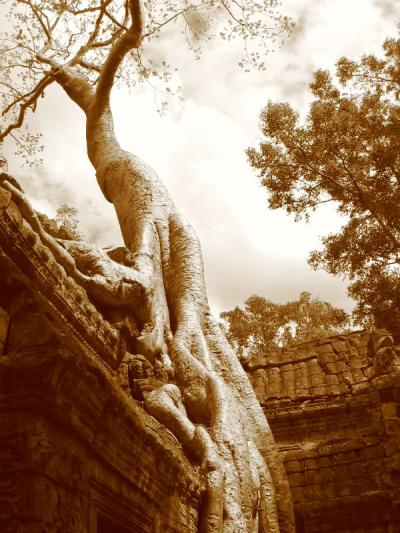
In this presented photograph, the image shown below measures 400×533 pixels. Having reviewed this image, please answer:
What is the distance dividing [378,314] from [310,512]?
5.25 meters

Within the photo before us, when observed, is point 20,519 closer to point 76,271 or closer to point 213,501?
point 213,501

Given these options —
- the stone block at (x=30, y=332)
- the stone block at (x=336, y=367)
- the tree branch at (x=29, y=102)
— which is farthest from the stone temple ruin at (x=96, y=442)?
the tree branch at (x=29, y=102)

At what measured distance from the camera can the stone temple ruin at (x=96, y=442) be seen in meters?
1.78

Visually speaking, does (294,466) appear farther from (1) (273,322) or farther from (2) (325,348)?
(1) (273,322)

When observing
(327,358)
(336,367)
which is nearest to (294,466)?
(336,367)

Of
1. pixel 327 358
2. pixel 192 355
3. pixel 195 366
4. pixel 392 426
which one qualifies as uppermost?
pixel 327 358

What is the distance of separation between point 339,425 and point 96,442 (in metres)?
5.17

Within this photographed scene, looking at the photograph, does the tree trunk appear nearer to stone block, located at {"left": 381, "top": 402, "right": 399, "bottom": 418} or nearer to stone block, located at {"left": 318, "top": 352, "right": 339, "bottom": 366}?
stone block, located at {"left": 381, "top": 402, "right": 399, "bottom": 418}

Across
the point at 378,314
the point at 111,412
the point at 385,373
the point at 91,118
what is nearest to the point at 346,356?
the point at 385,373

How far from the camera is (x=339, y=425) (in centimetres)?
670

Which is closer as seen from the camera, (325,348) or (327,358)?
(327,358)

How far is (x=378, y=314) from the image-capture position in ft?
33.1

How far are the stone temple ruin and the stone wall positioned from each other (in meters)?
0.01

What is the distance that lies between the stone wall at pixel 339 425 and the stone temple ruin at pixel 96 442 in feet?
0.05
